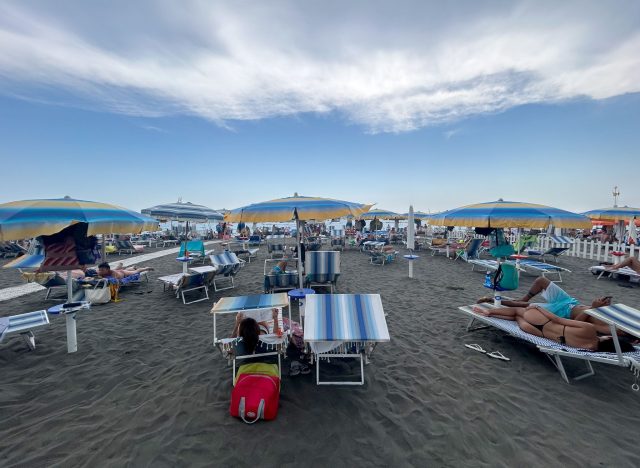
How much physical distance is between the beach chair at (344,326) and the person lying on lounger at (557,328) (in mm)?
2403

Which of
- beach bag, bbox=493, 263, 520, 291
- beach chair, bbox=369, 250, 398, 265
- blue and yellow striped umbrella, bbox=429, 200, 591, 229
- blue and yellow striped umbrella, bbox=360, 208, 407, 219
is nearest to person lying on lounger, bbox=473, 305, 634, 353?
beach bag, bbox=493, 263, 520, 291

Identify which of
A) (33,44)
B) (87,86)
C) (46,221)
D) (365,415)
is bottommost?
(365,415)

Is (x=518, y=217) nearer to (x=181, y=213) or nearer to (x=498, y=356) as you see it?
(x=498, y=356)

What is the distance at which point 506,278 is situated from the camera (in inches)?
188

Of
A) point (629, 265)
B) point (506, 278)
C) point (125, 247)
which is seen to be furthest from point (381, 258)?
point (125, 247)

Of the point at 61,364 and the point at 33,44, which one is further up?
the point at 33,44

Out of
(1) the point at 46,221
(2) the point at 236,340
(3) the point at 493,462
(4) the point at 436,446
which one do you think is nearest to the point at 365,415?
(4) the point at 436,446

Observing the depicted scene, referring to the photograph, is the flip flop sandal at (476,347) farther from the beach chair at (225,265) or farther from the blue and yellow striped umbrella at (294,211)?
the beach chair at (225,265)

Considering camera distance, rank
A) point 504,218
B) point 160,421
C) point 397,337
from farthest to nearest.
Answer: point 397,337, point 504,218, point 160,421

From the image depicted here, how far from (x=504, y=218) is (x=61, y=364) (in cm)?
701

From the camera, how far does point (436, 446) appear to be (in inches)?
92.6

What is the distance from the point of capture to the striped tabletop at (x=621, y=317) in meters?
2.99

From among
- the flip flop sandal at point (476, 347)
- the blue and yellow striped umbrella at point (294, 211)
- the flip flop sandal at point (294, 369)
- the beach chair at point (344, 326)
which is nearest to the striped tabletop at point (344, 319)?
the beach chair at point (344, 326)

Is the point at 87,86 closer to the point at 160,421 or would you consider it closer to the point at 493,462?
the point at 160,421
